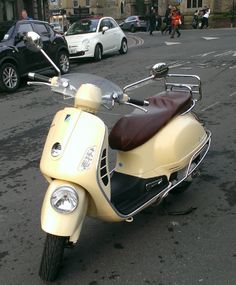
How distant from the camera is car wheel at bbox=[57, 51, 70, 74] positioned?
1390cm

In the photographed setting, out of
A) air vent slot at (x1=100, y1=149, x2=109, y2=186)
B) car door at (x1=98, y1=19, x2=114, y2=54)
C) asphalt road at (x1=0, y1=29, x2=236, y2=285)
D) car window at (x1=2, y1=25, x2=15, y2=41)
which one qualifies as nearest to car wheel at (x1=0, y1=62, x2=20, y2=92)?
car window at (x1=2, y1=25, x2=15, y2=41)

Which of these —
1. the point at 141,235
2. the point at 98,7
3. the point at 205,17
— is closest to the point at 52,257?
the point at 141,235

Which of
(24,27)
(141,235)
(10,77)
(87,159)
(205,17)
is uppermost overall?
(87,159)

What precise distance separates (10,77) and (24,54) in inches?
32.9

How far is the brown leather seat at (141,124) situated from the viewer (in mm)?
3818

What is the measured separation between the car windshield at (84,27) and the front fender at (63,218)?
48.2ft

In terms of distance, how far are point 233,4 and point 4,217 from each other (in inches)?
1812

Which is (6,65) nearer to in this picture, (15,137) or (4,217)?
(15,137)

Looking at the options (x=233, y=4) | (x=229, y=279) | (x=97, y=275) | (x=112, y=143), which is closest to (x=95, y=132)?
(x=112, y=143)

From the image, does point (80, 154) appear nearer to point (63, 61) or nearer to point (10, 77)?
point (10, 77)

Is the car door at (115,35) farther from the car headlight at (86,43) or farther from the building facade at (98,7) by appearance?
the building facade at (98,7)

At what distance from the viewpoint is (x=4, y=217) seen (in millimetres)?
4379

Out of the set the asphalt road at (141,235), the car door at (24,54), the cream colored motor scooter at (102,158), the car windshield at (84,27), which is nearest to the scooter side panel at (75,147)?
the cream colored motor scooter at (102,158)

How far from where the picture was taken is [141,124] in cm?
390
